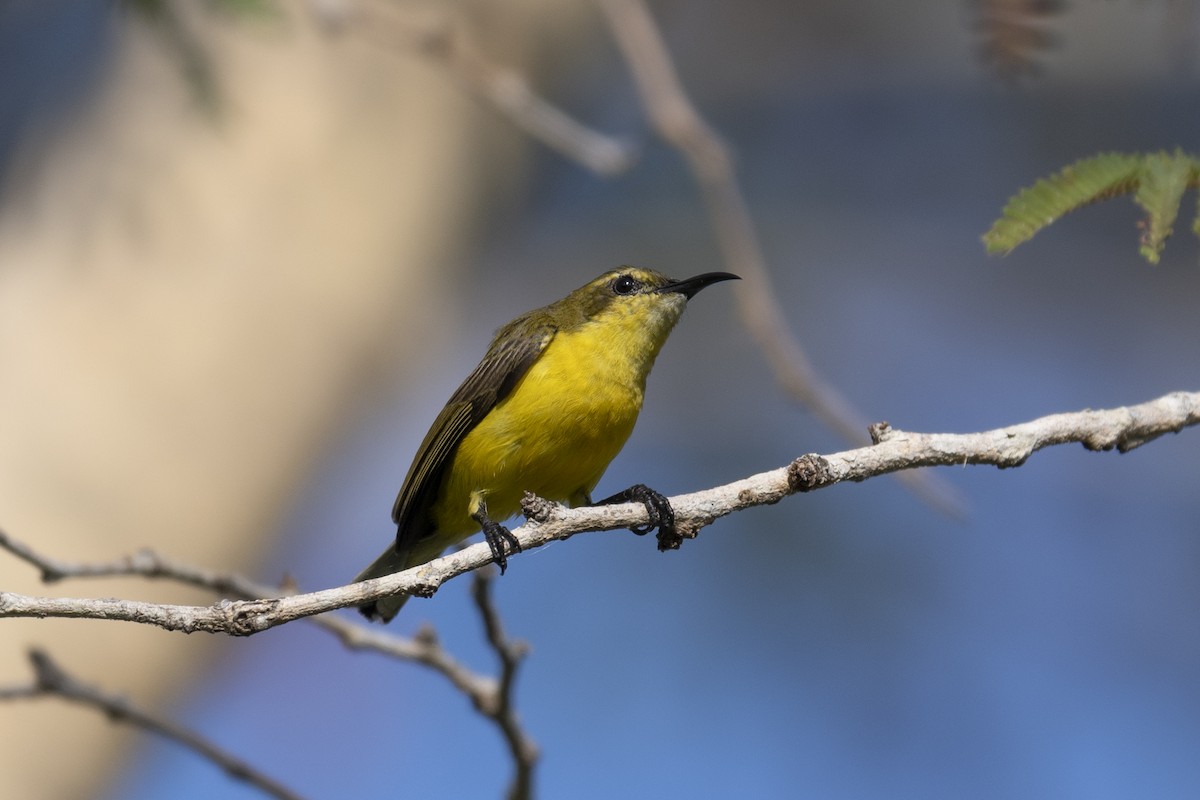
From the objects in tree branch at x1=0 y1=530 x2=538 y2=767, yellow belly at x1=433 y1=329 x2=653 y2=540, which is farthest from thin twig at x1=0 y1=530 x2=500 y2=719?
yellow belly at x1=433 y1=329 x2=653 y2=540

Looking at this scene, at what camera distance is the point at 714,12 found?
11.8m

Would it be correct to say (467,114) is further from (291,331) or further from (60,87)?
(60,87)

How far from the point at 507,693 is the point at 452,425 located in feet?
4.01

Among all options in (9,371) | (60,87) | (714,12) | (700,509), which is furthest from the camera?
(714,12)

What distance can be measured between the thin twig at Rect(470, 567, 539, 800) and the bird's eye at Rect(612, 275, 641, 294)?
185 cm

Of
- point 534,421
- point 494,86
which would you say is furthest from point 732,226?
point 494,86

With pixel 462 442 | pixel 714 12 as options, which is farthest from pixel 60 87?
pixel 714 12

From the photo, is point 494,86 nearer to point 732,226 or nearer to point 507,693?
point 732,226

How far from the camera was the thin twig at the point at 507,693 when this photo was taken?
3.58 meters

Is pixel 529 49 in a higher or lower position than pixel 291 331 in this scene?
higher

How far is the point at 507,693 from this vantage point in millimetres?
3717

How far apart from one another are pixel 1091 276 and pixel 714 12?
175 inches

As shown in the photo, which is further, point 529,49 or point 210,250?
point 529,49

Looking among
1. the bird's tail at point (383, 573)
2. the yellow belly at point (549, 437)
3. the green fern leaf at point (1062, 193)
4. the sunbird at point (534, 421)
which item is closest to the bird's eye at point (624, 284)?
the sunbird at point (534, 421)
